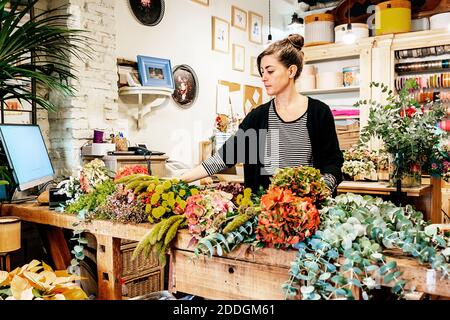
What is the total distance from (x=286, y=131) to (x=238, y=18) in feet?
12.2

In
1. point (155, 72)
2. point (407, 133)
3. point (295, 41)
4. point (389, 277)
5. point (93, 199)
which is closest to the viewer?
point (389, 277)

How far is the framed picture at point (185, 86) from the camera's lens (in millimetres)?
4570

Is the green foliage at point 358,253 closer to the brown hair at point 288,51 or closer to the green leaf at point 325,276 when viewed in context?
the green leaf at point 325,276

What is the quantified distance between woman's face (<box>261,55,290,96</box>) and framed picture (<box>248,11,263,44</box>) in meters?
3.76

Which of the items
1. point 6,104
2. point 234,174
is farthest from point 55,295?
point 234,174

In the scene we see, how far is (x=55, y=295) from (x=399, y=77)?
486 centimetres

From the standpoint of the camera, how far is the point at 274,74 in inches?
82.4

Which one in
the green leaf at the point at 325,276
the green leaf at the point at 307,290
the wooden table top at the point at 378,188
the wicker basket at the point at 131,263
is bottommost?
the wicker basket at the point at 131,263

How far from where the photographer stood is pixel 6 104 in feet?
9.89

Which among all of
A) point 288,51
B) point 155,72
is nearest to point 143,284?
point 288,51

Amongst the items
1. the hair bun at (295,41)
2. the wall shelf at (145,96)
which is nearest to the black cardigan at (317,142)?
the hair bun at (295,41)

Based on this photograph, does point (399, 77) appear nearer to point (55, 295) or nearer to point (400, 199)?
point (400, 199)

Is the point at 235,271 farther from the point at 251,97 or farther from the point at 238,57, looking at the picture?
the point at 251,97

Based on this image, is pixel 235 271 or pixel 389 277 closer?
pixel 389 277
